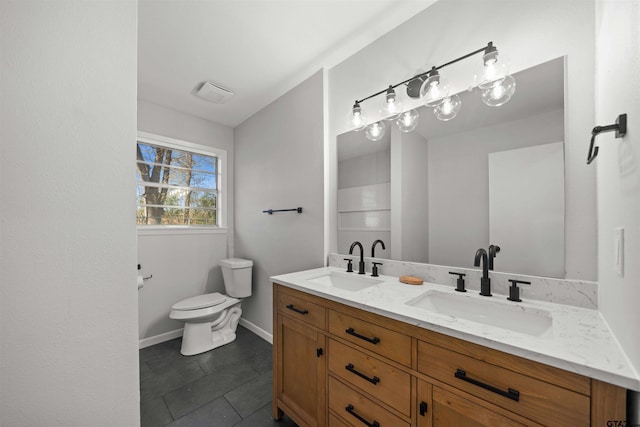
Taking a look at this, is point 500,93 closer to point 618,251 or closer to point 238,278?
point 618,251

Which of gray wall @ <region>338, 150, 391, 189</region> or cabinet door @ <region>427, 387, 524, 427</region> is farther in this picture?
gray wall @ <region>338, 150, 391, 189</region>

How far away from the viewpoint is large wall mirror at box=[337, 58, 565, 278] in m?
1.10

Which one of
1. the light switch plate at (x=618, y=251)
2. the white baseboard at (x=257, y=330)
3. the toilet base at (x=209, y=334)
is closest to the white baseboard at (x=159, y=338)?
the toilet base at (x=209, y=334)

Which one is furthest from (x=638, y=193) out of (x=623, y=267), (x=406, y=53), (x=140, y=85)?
(x=140, y=85)

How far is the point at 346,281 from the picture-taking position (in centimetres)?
171

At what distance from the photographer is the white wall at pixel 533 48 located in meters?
1.02

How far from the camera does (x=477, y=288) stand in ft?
4.14

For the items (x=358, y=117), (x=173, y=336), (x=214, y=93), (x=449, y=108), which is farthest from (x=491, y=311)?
(x=173, y=336)

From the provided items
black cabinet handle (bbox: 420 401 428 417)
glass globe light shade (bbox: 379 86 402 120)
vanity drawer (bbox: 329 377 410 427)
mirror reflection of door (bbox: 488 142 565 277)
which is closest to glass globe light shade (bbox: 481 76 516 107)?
mirror reflection of door (bbox: 488 142 565 277)

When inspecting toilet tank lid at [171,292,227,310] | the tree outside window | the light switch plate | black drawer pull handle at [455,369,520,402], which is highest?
the tree outside window

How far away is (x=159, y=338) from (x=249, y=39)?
2.95m

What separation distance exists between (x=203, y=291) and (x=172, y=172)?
145 centimetres

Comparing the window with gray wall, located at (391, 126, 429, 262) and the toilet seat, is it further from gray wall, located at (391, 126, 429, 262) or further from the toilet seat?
gray wall, located at (391, 126, 429, 262)

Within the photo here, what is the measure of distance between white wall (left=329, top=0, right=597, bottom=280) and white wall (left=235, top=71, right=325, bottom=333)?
79 centimetres
